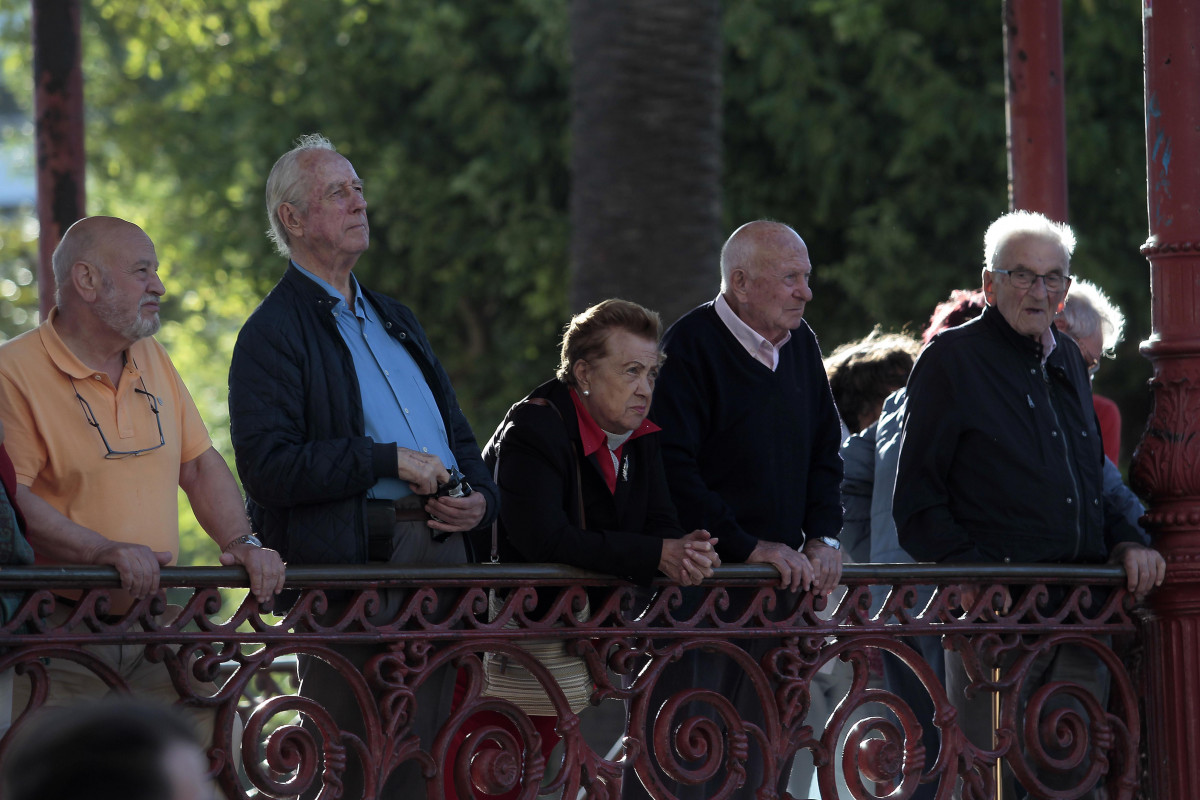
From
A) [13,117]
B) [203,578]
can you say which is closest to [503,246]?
[203,578]

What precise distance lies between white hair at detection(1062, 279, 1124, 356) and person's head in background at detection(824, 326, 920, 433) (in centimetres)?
58

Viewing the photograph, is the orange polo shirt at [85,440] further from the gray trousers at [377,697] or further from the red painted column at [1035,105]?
the red painted column at [1035,105]

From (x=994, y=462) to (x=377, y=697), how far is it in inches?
73.4

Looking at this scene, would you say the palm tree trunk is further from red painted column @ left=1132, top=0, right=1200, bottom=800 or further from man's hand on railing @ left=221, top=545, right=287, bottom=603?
man's hand on railing @ left=221, top=545, right=287, bottom=603

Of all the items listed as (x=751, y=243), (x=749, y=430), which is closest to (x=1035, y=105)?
(x=751, y=243)

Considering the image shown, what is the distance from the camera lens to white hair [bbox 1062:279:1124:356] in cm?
553

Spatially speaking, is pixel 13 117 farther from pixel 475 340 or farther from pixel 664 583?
pixel 664 583

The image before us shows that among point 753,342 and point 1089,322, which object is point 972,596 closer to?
point 753,342

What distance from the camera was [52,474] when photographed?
3773 mm

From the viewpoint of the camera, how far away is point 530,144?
13.1 meters

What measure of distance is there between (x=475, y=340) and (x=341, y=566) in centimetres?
1086

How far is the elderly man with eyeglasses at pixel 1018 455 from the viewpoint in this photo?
179 inches

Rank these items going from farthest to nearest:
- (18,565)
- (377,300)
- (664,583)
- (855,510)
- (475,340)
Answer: (475,340)
(855,510)
(377,300)
(664,583)
(18,565)

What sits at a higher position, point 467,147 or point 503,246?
point 467,147
